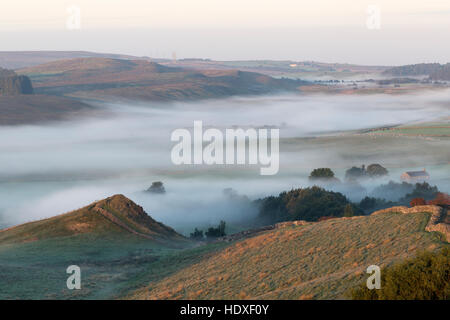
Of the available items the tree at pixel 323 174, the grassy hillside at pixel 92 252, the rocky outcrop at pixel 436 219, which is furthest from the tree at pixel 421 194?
the rocky outcrop at pixel 436 219

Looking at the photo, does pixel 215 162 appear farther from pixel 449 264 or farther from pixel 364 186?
pixel 449 264

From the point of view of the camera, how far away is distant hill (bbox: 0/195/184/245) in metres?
48.7

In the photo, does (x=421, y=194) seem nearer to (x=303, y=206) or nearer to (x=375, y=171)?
(x=303, y=206)

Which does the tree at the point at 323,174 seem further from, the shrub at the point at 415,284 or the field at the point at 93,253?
the shrub at the point at 415,284

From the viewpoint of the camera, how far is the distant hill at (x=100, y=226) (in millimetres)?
48719

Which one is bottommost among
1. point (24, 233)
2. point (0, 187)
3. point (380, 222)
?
point (0, 187)

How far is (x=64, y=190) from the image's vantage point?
148875mm

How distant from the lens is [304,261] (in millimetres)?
32562

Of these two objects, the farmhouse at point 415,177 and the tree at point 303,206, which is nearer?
the tree at point 303,206

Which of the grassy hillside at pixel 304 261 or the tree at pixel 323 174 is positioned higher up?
the grassy hillside at pixel 304 261

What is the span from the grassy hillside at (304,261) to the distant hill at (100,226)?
12.0 m
